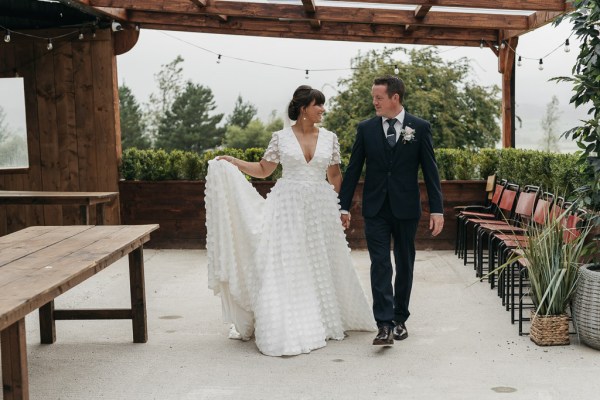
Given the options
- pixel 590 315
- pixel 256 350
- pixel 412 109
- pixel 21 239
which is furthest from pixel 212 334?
pixel 412 109

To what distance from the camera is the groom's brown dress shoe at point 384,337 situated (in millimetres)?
4855

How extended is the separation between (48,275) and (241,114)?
44290 millimetres

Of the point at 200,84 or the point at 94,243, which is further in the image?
the point at 200,84

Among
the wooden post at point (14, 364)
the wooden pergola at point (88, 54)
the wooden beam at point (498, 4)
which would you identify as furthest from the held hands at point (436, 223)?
the wooden pergola at point (88, 54)

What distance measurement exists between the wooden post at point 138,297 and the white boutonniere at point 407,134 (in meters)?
1.85

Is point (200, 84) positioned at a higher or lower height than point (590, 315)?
higher

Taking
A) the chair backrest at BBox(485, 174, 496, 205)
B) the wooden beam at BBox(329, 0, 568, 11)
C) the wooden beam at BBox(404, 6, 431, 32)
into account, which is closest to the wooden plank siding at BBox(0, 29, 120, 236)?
the wooden beam at BBox(329, 0, 568, 11)

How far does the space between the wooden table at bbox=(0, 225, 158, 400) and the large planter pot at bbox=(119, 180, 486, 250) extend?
172 inches

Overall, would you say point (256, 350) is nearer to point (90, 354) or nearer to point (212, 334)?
point (212, 334)

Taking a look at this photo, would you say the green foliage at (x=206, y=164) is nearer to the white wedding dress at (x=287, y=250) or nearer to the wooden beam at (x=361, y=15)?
the wooden beam at (x=361, y=15)

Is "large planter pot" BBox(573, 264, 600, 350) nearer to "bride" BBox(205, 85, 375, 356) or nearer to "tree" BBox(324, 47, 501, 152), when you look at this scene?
"bride" BBox(205, 85, 375, 356)

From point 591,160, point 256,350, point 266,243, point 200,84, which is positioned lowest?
point 256,350

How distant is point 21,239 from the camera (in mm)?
4707

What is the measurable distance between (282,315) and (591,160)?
219 centimetres
